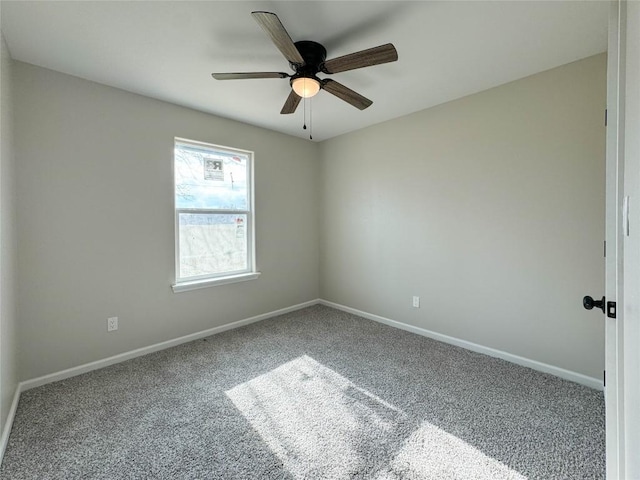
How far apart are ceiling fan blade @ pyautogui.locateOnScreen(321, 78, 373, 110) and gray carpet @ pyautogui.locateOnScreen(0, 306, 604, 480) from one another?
7.21 ft

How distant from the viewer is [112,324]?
2529 mm

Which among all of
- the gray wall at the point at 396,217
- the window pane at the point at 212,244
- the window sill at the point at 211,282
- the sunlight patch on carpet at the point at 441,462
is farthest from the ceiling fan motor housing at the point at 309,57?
the sunlight patch on carpet at the point at 441,462

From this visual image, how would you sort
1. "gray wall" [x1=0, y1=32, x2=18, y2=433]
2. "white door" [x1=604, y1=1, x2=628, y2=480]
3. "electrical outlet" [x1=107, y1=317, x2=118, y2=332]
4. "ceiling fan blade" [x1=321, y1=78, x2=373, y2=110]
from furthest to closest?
1. "electrical outlet" [x1=107, y1=317, x2=118, y2=332]
2. "ceiling fan blade" [x1=321, y1=78, x2=373, y2=110]
3. "gray wall" [x1=0, y1=32, x2=18, y2=433]
4. "white door" [x1=604, y1=1, x2=628, y2=480]

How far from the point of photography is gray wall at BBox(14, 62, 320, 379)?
2.16 meters

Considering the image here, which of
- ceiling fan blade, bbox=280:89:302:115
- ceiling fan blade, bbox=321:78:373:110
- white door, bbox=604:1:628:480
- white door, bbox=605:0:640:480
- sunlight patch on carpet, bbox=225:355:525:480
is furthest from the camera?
ceiling fan blade, bbox=280:89:302:115

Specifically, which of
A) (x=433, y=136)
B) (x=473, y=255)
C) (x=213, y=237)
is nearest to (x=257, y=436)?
(x=213, y=237)

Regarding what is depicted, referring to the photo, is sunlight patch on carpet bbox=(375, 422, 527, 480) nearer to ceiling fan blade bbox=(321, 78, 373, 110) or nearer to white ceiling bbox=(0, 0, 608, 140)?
ceiling fan blade bbox=(321, 78, 373, 110)

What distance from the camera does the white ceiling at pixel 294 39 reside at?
1.62 metres

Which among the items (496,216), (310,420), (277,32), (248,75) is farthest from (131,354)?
(496,216)

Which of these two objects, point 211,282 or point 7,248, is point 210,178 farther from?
point 7,248

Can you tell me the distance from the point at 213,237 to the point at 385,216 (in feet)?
6.70

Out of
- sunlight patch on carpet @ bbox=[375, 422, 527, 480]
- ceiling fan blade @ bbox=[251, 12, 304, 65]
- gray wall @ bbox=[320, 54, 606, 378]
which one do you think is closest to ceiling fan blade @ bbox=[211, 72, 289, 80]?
ceiling fan blade @ bbox=[251, 12, 304, 65]

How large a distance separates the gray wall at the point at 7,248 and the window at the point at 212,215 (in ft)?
3.81

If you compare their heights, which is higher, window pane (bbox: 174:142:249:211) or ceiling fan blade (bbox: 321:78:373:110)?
ceiling fan blade (bbox: 321:78:373:110)
